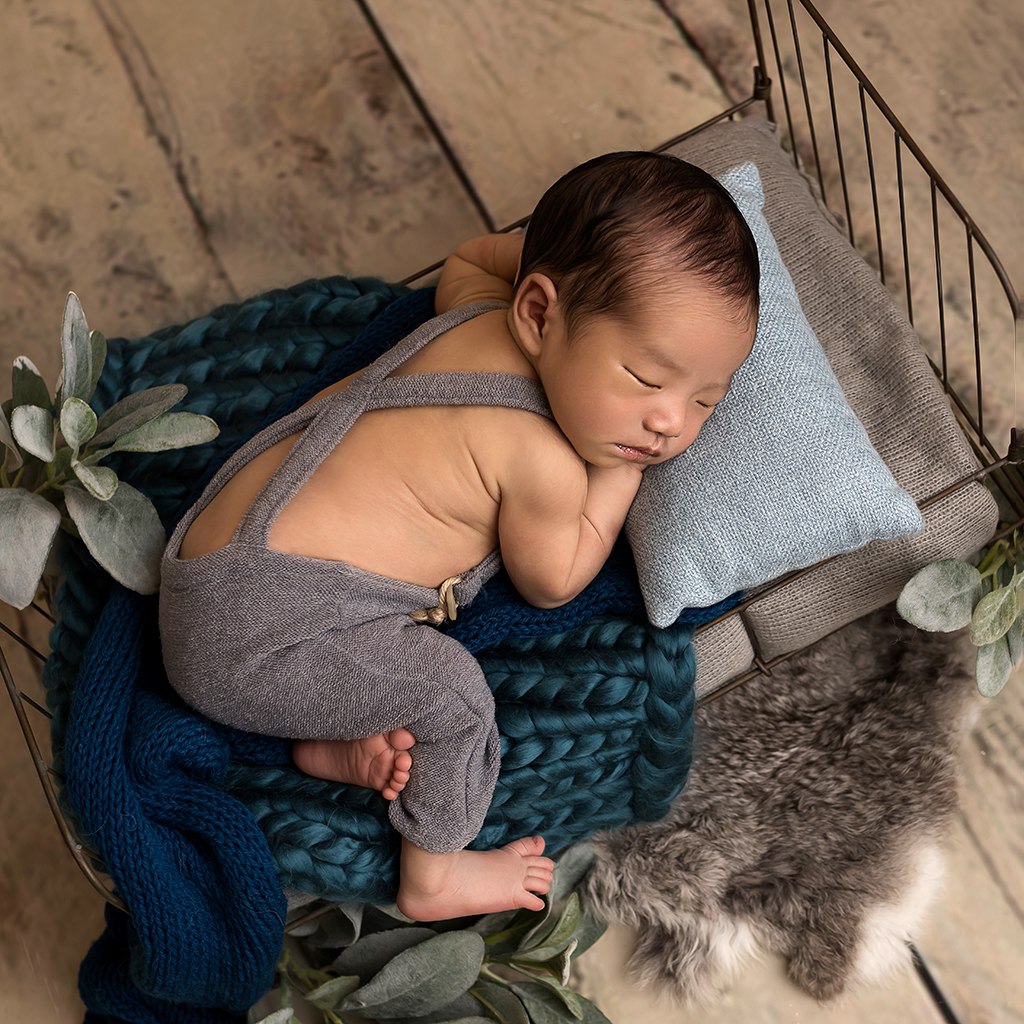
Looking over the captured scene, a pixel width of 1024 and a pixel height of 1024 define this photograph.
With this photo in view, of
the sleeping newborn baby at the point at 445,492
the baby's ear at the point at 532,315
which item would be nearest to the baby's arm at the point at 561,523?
the sleeping newborn baby at the point at 445,492

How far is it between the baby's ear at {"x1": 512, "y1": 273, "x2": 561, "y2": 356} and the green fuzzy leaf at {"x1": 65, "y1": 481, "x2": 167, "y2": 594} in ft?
1.44

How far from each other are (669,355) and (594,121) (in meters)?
0.97

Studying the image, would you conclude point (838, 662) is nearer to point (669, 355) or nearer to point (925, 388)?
point (925, 388)

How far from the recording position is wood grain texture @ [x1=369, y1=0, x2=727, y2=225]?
6.00 feet

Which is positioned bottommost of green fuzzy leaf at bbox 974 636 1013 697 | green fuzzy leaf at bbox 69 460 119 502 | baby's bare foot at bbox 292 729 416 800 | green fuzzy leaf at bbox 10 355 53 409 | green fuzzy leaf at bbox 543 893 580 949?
green fuzzy leaf at bbox 543 893 580 949

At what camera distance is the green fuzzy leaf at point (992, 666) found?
118 cm

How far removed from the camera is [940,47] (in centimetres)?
184

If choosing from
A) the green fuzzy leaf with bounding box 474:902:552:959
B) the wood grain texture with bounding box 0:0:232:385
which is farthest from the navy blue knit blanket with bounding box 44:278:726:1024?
the wood grain texture with bounding box 0:0:232:385

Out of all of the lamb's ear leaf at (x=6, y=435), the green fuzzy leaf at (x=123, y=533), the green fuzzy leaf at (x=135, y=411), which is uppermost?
the lamb's ear leaf at (x=6, y=435)

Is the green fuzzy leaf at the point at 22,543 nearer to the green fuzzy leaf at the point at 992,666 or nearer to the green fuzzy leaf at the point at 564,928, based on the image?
the green fuzzy leaf at the point at 564,928

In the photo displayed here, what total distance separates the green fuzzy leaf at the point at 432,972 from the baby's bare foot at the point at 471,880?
0.10ft

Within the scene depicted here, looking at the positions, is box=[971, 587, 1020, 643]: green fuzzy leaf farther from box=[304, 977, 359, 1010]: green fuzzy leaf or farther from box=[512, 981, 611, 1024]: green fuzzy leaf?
box=[304, 977, 359, 1010]: green fuzzy leaf

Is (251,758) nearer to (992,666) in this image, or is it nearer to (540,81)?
(992,666)

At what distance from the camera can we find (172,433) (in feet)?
3.65
